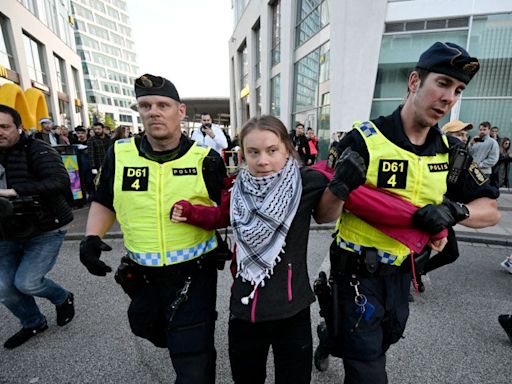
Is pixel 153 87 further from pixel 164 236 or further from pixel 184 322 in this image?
pixel 184 322

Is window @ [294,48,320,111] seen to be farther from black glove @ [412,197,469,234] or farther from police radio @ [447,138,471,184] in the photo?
black glove @ [412,197,469,234]

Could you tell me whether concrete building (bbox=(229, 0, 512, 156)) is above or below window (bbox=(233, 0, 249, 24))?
below

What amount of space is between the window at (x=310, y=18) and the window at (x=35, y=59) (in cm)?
1714

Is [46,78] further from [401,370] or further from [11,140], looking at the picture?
[401,370]

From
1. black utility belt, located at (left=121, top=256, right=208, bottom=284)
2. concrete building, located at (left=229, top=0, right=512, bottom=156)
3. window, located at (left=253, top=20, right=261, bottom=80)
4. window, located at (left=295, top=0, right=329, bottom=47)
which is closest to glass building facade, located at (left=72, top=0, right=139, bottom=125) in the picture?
window, located at (left=253, top=20, right=261, bottom=80)

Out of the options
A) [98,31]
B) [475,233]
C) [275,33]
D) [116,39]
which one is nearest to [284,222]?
[475,233]

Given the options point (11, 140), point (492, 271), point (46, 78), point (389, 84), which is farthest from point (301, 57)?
point (46, 78)

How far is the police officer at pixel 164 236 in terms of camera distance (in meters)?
1.53

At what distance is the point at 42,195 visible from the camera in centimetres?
220

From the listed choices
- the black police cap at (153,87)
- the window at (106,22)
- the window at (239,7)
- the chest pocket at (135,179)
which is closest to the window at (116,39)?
the window at (106,22)

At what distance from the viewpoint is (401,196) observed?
4.75 feet

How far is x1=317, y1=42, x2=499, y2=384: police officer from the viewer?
1.33 metres

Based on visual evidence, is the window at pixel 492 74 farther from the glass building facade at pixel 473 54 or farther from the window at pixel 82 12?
the window at pixel 82 12

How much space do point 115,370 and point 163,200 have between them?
1.60m
